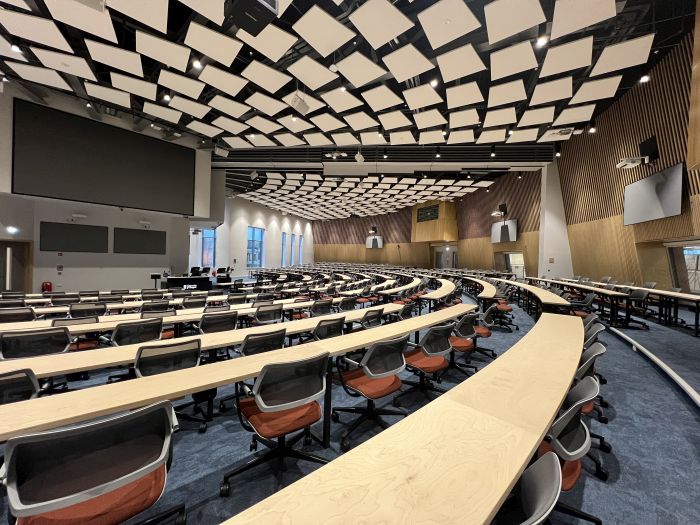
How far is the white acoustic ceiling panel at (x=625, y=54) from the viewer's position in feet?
14.7

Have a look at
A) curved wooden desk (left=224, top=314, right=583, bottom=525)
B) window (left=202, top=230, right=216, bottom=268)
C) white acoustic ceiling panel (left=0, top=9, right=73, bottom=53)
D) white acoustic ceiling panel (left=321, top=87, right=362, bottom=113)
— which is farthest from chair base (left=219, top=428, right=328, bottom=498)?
window (left=202, top=230, right=216, bottom=268)

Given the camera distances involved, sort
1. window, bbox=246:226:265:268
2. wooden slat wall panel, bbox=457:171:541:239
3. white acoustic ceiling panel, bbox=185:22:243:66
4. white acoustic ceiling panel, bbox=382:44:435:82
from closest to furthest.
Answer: white acoustic ceiling panel, bbox=185:22:243:66 < white acoustic ceiling panel, bbox=382:44:435:82 < wooden slat wall panel, bbox=457:171:541:239 < window, bbox=246:226:265:268

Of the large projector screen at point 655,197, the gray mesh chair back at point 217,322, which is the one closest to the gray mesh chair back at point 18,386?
the gray mesh chair back at point 217,322

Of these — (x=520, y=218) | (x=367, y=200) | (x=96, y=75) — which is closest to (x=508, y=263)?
(x=520, y=218)

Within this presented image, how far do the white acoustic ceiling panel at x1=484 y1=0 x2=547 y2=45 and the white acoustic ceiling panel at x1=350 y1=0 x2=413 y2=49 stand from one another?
107 cm

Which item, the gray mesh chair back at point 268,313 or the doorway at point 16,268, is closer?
the gray mesh chair back at point 268,313

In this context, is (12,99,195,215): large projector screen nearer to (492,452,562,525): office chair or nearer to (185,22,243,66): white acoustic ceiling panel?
(185,22,243,66): white acoustic ceiling panel

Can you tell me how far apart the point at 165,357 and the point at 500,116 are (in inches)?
312

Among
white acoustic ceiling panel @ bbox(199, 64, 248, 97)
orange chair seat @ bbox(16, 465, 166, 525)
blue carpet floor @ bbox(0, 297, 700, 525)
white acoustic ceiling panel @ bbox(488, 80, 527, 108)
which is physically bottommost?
blue carpet floor @ bbox(0, 297, 700, 525)

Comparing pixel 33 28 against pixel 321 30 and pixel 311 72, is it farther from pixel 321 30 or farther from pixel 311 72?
pixel 321 30

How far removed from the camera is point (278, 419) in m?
2.09

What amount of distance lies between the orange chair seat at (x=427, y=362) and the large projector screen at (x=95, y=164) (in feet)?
30.0

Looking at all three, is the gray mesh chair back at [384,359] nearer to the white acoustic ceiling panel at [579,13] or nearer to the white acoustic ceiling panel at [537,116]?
the white acoustic ceiling panel at [579,13]

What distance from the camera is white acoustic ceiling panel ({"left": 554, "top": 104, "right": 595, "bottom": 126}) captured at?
21.8ft
